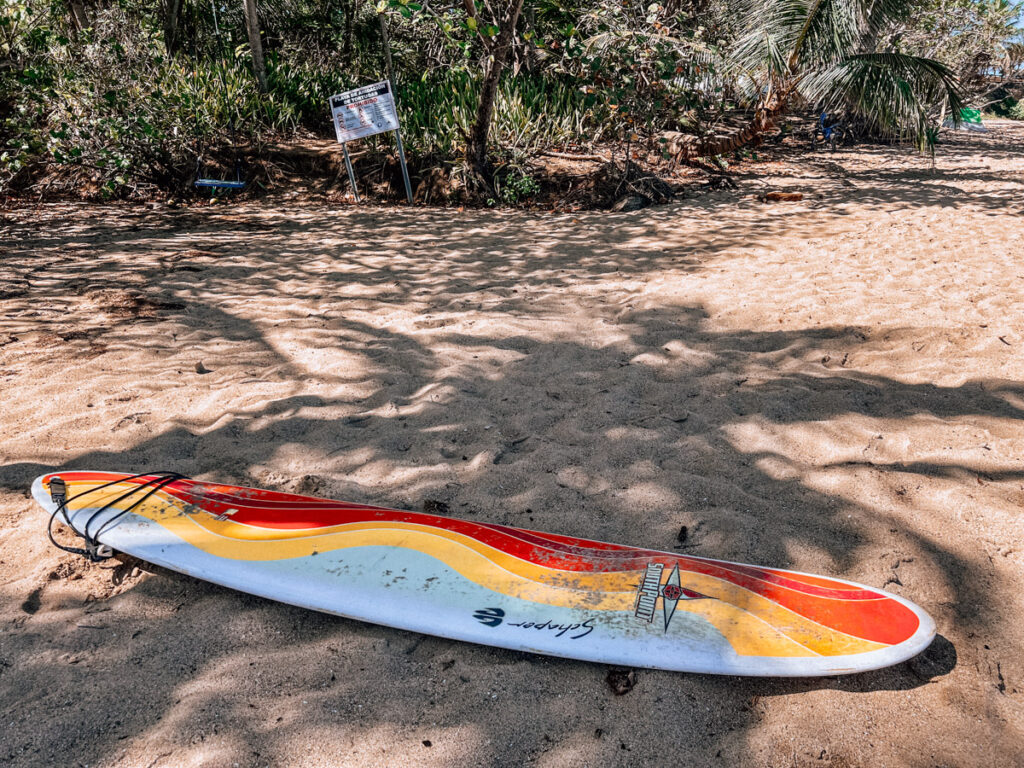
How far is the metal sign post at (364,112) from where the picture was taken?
6.90 meters

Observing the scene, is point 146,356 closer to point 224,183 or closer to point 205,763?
point 205,763

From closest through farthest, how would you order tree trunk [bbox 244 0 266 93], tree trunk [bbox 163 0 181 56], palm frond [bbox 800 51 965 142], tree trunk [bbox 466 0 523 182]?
tree trunk [bbox 466 0 523 182], palm frond [bbox 800 51 965 142], tree trunk [bbox 244 0 266 93], tree trunk [bbox 163 0 181 56]

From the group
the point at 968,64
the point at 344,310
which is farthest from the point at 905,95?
the point at 968,64

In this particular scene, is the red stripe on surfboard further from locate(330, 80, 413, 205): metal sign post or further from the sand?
locate(330, 80, 413, 205): metal sign post

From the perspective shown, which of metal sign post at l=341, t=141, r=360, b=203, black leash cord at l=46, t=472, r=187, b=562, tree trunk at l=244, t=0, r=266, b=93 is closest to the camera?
black leash cord at l=46, t=472, r=187, b=562

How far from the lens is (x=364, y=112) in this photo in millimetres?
6969

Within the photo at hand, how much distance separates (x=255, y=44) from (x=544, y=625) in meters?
9.01


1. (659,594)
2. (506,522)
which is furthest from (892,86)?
(659,594)

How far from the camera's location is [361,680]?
1.58m

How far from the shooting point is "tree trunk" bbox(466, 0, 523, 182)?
20.6ft

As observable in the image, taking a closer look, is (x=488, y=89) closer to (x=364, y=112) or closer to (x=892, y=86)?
(x=364, y=112)

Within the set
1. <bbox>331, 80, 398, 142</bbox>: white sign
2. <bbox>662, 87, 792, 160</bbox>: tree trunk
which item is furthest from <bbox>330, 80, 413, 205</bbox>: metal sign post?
<bbox>662, 87, 792, 160</bbox>: tree trunk

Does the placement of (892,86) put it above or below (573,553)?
above

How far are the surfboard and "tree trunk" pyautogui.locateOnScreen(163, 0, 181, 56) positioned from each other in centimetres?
944
